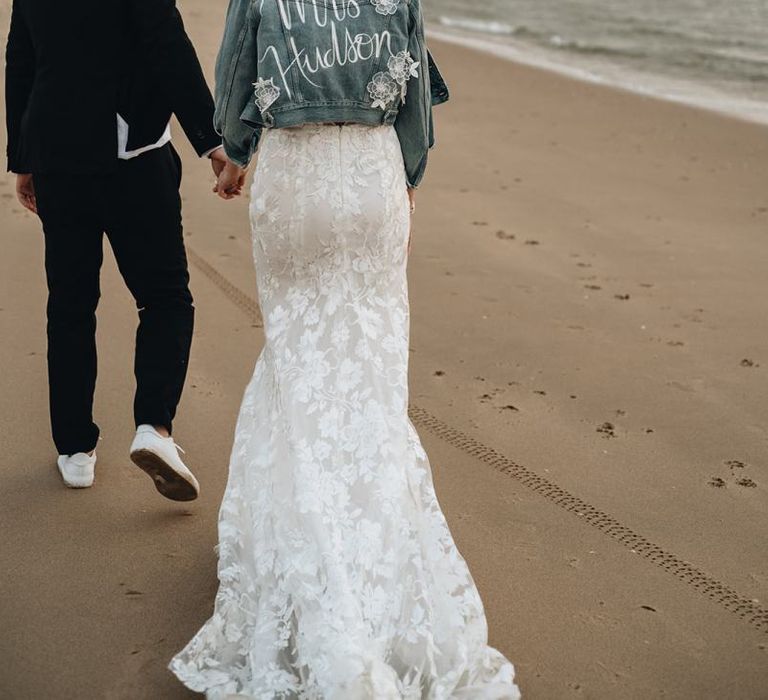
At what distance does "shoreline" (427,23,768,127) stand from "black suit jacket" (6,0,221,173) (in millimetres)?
9591

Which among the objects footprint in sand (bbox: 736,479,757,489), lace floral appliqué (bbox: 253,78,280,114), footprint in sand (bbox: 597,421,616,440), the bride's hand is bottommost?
footprint in sand (bbox: 597,421,616,440)

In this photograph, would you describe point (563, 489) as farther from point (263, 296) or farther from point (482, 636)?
point (263, 296)

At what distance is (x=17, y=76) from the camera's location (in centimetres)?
372

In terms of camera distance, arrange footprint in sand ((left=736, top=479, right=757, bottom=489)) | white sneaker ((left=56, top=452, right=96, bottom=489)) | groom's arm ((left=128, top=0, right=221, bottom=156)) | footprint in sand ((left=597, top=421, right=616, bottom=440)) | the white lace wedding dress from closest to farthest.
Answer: the white lace wedding dress, groom's arm ((left=128, top=0, right=221, bottom=156)), white sneaker ((left=56, top=452, right=96, bottom=489)), footprint in sand ((left=736, top=479, right=757, bottom=489)), footprint in sand ((left=597, top=421, right=616, bottom=440))

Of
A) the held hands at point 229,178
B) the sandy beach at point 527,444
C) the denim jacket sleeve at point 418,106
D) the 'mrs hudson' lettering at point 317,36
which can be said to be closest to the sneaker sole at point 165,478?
the sandy beach at point 527,444

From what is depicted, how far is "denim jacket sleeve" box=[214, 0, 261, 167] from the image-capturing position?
9.56ft

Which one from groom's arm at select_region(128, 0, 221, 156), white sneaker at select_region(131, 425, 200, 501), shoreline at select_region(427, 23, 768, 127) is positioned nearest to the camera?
groom's arm at select_region(128, 0, 221, 156)

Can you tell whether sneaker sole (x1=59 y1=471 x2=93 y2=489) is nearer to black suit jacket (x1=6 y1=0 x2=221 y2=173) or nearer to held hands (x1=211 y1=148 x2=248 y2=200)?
black suit jacket (x1=6 y1=0 x2=221 y2=173)

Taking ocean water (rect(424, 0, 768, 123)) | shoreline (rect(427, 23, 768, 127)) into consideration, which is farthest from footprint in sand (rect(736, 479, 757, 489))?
ocean water (rect(424, 0, 768, 123))

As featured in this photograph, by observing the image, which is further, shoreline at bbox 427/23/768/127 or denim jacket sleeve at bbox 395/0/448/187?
shoreline at bbox 427/23/768/127

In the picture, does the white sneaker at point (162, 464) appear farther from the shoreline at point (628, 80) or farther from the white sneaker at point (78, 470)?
the shoreline at point (628, 80)

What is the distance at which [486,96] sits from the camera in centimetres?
1240

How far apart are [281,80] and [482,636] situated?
1.49 m

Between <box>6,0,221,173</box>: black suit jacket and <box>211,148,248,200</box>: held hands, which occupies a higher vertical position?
<box>6,0,221,173</box>: black suit jacket
